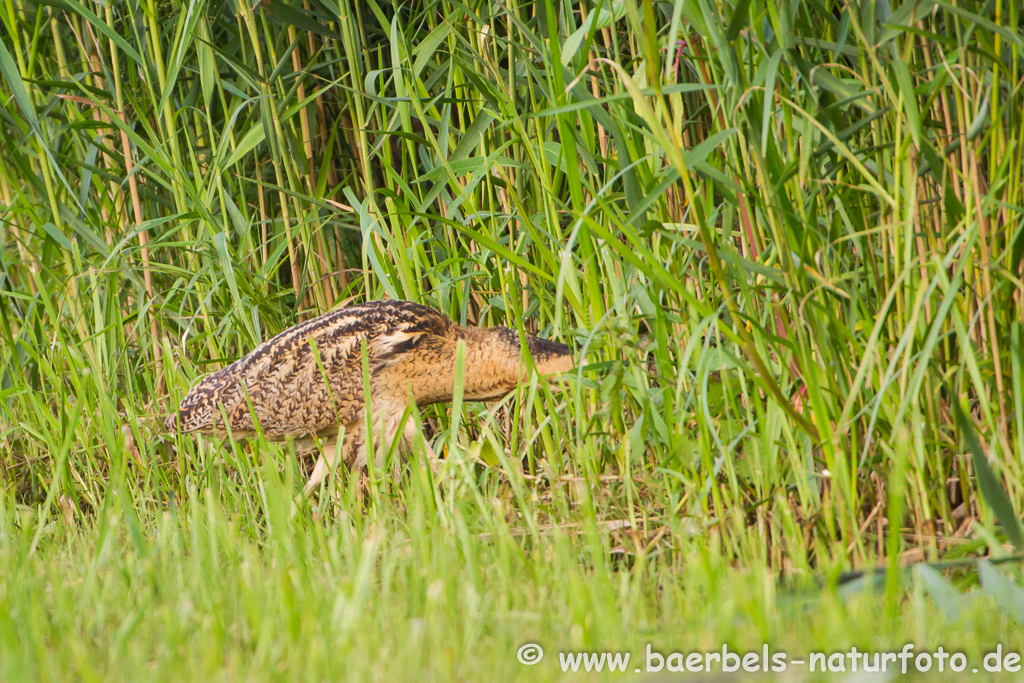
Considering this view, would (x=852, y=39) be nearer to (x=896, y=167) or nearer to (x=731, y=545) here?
(x=896, y=167)

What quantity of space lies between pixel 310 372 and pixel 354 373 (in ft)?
0.49

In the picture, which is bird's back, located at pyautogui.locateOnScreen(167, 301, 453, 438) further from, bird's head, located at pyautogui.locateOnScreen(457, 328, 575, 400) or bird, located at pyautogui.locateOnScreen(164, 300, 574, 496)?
bird's head, located at pyautogui.locateOnScreen(457, 328, 575, 400)

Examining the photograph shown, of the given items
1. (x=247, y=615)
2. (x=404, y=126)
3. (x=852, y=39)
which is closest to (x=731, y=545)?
(x=247, y=615)

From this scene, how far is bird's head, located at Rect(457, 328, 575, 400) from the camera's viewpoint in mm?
3160

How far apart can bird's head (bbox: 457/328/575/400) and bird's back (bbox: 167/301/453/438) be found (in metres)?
0.16

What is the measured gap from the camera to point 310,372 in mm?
3363

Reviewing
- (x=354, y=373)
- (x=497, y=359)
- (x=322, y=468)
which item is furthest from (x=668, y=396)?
(x=322, y=468)

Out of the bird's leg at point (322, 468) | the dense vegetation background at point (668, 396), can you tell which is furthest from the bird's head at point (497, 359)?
the bird's leg at point (322, 468)

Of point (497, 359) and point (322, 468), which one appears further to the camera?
point (322, 468)

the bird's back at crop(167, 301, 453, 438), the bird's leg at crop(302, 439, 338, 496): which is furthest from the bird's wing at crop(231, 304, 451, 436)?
the bird's leg at crop(302, 439, 338, 496)

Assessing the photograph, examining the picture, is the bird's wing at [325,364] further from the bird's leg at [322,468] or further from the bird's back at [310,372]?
the bird's leg at [322,468]

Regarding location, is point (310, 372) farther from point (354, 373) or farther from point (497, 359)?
point (497, 359)

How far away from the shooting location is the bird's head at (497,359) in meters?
3.16

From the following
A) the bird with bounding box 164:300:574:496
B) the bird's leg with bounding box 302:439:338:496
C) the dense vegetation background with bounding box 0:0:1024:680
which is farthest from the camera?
the bird with bounding box 164:300:574:496
